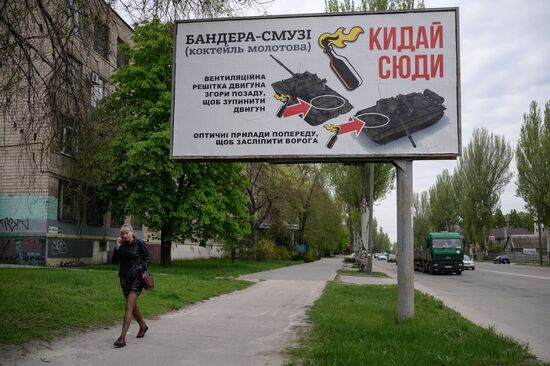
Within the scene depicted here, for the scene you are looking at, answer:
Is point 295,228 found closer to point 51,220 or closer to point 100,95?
point 51,220

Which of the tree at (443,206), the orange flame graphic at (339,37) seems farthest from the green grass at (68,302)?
the tree at (443,206)

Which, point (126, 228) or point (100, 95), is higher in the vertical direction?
point (100, 95)

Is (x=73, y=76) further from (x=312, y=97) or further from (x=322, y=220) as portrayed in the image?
(x=322, y=220)

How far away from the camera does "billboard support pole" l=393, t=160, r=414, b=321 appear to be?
32.8 ft

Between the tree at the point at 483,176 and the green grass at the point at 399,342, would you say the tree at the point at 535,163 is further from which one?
the green grass at the point at 399,342

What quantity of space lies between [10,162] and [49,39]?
16.8m

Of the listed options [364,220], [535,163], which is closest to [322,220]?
[364,220]

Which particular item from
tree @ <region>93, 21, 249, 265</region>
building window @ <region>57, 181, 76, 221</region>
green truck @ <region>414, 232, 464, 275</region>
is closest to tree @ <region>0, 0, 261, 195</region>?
tree @ <region>93, 21, 249, 265</region>

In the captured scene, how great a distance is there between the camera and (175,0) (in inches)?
311

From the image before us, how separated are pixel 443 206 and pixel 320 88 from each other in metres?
87.3

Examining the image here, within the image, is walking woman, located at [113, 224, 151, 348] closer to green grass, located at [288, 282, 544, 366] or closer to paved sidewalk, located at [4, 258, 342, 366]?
paved sidewalk, located at [4, 258, 342, 366]

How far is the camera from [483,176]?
2817 inches

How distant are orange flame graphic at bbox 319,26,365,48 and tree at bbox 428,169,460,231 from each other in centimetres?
8117

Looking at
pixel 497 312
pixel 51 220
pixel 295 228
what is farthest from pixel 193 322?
pixel 295 228
